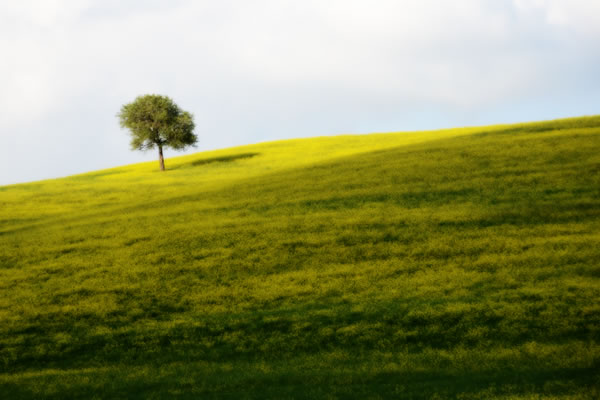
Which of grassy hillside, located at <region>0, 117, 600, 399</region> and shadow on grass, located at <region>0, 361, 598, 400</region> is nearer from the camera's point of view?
shadow on grass, located at <region>0, 361, 598, 400</region>

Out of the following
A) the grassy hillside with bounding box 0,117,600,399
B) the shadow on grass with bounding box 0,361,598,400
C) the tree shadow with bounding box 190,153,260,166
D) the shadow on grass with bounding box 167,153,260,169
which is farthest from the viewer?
the tree shadow with bounding box 190,153,260,166

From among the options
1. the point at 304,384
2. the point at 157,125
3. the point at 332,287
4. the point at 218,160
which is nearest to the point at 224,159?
the point at 218,160

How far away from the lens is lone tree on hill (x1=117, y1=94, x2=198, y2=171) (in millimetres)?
59125

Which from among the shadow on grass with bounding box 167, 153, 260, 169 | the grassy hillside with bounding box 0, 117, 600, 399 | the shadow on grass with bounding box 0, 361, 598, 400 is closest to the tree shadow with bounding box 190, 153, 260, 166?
the shadow on grass with bounding box 167, 153, 260, 169

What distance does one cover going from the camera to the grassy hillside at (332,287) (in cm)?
1147

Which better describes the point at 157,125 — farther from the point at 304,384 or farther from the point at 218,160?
the point at 304,384

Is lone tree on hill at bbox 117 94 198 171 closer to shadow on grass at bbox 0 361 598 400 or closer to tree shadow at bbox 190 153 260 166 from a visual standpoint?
tree shadow at bbox 190 153 260 166

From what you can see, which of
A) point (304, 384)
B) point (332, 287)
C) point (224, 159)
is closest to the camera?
point (304, 384)

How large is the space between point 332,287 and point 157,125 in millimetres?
45869

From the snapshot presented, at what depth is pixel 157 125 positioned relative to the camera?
59031mm

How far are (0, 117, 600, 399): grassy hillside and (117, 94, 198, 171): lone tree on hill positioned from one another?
27.8m

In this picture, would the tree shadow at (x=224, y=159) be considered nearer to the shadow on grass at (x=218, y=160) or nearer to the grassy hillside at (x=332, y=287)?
the shadow on grass at (x=218, y=160)

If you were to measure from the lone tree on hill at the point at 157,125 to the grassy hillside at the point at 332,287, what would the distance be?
27847mm

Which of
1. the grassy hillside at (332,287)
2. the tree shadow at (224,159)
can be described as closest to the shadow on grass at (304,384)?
the grassy hillside at (332,287)
